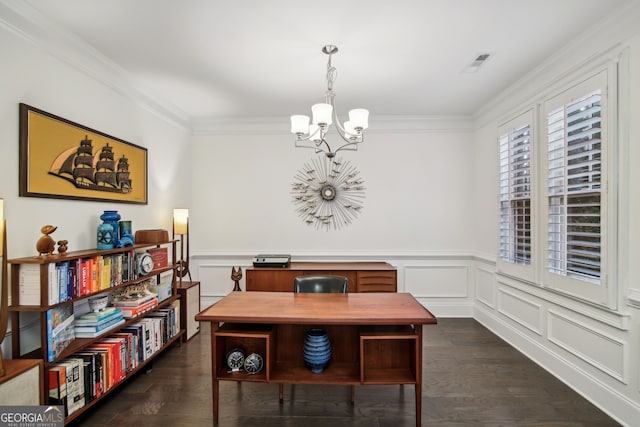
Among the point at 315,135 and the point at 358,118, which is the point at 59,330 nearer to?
the point at 315,135

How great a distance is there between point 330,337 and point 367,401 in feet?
1.98

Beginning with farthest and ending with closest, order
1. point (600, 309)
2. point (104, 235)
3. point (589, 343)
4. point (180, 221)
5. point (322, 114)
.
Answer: point (180, 221) < point (104, 235) < point (589, 343) < point (600, 309) < point (322, 114)

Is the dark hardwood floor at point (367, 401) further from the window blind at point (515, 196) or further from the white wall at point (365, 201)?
the white wall at point (365, 201)

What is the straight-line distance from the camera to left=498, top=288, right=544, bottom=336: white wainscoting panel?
2969 mm

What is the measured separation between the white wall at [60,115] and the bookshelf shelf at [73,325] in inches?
9.4

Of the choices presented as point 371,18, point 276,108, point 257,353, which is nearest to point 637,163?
point 371,18

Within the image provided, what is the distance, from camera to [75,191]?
2.42 m

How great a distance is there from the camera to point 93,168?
2.59 metres

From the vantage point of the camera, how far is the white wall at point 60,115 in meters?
1.95

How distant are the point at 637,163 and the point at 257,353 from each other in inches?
108

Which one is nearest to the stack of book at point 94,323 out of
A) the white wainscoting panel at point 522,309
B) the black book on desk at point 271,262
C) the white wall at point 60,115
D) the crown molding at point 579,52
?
the white wall at point 60,115

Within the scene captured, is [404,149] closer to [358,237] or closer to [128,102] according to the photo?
[358,237]

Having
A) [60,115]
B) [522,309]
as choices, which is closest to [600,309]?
[522,309]

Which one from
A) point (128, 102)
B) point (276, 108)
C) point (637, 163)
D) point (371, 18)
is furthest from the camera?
point (276, 108)
